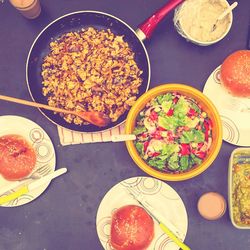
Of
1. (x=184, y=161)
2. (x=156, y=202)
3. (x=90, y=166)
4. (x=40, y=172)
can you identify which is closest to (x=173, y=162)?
(x=184, y=161)

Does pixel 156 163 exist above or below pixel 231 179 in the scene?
above

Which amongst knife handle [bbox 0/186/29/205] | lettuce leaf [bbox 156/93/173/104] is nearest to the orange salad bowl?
lettuce leaf [bbox 156/93/173/104]

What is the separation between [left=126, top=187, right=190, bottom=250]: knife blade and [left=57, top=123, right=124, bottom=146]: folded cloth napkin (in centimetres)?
17

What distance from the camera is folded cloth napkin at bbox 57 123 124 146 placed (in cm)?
151

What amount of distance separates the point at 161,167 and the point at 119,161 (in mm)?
157

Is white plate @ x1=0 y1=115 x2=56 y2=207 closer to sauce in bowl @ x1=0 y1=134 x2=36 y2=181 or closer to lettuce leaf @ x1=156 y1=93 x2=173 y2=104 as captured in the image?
sauce in bowl @ x1=0 y1=134 x2=36 y2=181

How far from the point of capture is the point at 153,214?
1.46 meters

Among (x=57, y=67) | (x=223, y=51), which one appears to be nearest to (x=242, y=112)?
(x=223, y=51)

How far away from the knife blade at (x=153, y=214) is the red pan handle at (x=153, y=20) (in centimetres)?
44

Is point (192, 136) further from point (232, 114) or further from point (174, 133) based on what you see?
point (232, 114)

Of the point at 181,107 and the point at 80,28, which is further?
the point at 80,28

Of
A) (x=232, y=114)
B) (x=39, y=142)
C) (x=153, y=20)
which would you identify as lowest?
(x=232, y=114)

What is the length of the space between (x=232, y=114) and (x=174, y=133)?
0.20 metres

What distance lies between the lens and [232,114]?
1481 mm
